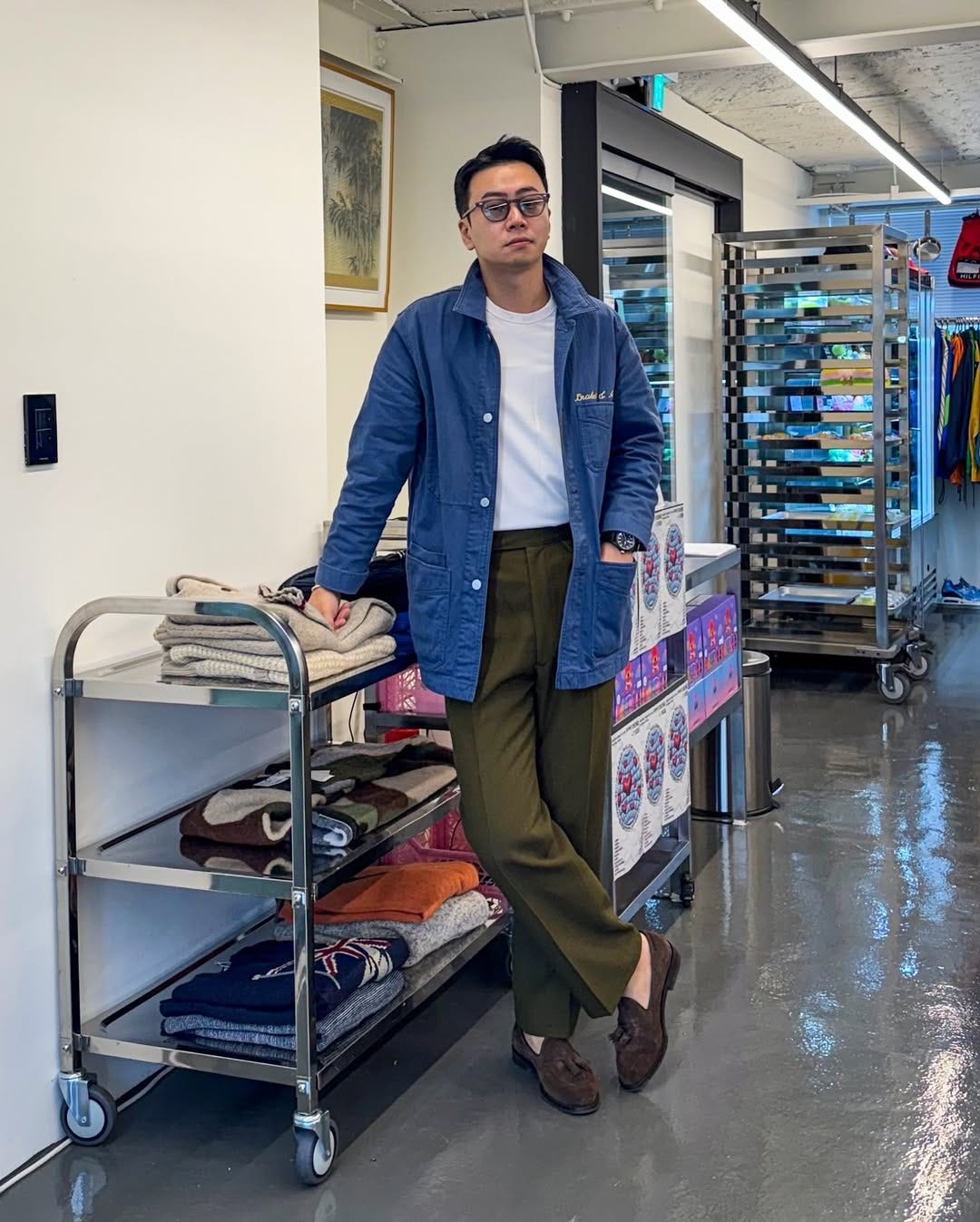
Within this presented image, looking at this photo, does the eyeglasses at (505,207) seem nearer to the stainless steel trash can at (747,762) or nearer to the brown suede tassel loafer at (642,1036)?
the brown suede tassel loafer at (642,1036)

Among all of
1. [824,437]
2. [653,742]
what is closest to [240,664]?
[653,742]

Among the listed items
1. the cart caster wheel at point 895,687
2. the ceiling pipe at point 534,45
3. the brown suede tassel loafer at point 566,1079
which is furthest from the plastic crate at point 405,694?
the cart caster wheel at point 895,687

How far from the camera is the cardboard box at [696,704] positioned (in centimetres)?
417

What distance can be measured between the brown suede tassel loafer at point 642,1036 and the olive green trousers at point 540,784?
7 centimetres

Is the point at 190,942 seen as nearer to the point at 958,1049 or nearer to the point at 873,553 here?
the point at 958,1049

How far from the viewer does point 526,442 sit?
285cm

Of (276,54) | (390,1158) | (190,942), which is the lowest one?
(390,1158)

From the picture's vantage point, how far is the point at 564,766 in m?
2.96

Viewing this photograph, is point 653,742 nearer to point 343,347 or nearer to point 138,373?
point 138,373

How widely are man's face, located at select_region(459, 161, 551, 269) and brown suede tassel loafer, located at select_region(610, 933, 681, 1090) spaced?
1.49 m

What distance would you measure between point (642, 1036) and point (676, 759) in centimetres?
104

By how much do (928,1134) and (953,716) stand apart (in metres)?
3.98

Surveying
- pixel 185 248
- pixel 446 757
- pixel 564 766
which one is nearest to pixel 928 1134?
pixel 564 766

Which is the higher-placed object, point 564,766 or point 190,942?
point 564,766
